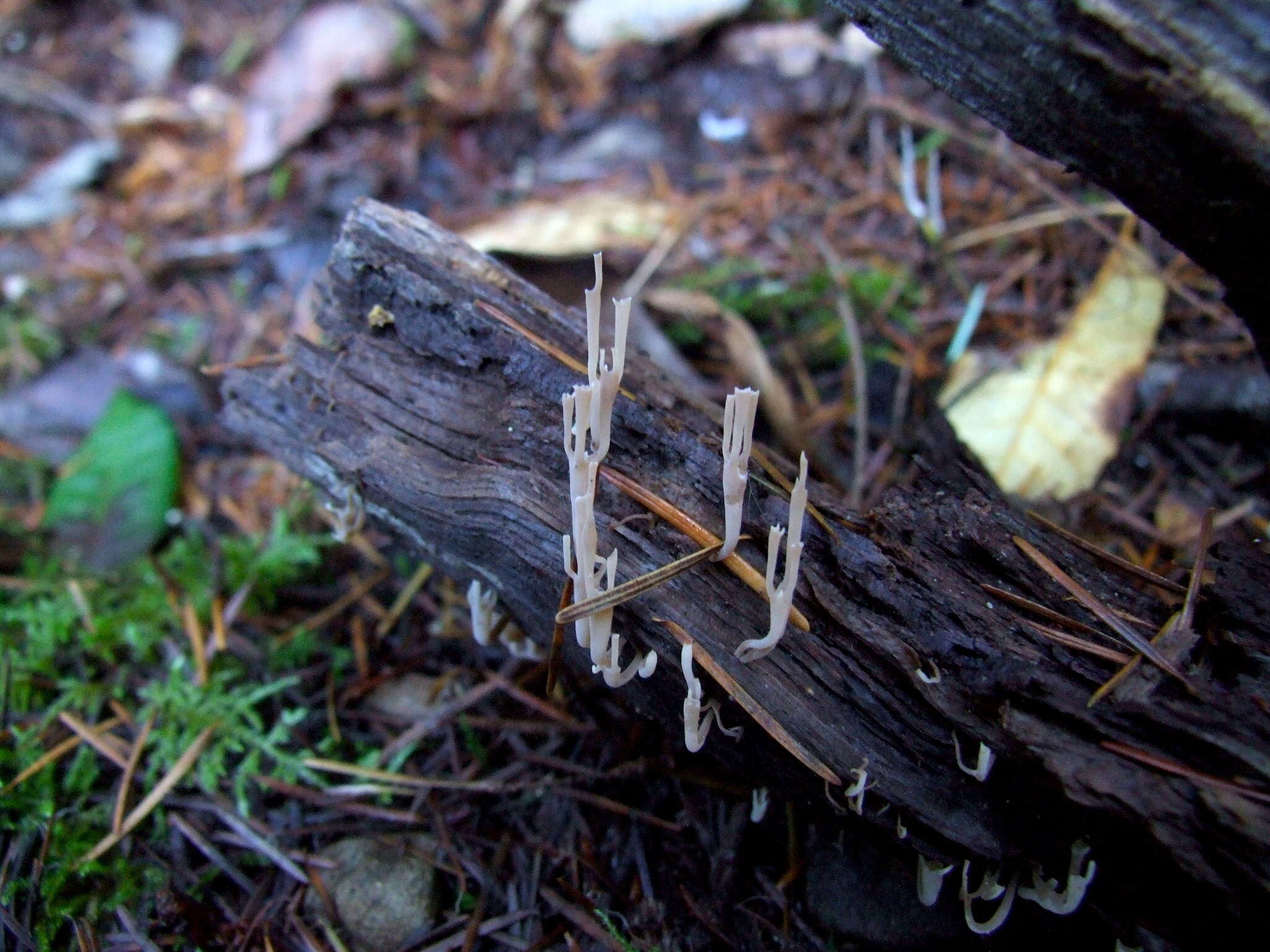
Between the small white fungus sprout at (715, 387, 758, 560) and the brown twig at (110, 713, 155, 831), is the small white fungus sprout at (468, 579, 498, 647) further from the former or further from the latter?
the brown twig at (110, 713, 155, 831)

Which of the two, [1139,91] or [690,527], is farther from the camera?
[690,527]

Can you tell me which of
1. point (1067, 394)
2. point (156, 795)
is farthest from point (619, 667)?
point (1067, 394)

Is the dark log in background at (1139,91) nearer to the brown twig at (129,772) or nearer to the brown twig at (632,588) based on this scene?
the brown twig at (632,588)

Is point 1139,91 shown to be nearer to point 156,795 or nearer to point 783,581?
point 783,581

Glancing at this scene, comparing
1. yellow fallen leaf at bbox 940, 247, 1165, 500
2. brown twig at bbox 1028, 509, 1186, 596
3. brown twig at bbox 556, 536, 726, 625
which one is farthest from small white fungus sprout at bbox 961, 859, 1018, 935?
yellow fallen leaf at bbox 940, 247, 1165, 500

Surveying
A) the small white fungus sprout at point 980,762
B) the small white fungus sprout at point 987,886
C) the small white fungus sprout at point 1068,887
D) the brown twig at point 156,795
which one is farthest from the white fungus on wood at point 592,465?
the brown twig at point 156,795

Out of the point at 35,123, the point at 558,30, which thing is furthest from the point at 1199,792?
the point at 35,123
